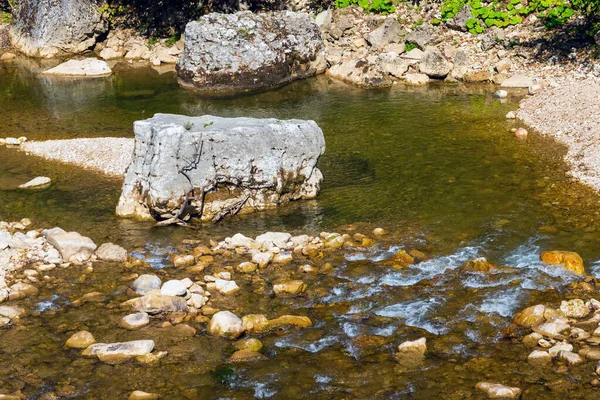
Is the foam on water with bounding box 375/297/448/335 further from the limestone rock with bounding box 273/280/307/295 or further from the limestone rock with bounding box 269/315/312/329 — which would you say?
the limestone rock with bounding box 273/280/307/295

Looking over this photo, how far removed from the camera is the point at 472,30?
33.2 m

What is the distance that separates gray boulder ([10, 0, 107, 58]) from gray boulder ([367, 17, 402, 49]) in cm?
1482

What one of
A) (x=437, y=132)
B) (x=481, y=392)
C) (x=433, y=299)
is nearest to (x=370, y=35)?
(x=437, y=132)

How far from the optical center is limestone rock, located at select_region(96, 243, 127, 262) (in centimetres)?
1569

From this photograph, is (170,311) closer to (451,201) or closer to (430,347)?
(430,347)

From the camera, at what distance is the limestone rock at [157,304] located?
13359 mm

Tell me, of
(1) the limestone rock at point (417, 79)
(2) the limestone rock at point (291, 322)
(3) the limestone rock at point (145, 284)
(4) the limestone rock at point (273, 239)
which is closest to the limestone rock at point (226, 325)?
(2) the limestone rock at point (291, 322)

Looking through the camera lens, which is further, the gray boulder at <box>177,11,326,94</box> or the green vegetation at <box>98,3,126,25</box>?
the green vegetation at <box>98,3,126,25</box>

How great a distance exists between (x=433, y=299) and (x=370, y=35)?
22.3 metres

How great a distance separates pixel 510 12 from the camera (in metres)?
33.4

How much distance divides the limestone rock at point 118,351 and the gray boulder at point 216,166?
244 inches

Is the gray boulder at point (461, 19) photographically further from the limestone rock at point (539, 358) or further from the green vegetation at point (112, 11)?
the limestone rock at point (539, 358)

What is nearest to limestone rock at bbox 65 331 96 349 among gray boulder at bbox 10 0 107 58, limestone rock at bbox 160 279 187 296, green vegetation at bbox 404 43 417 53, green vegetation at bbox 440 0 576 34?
limestone rock at bbox 160 279 187 296

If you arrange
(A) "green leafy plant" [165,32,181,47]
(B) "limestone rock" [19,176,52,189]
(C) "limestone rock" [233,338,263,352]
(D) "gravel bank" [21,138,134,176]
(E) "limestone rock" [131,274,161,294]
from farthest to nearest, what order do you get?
(A) "green leafy plant" [165,32,181,47], (D) "gravel bank" [21,138,134,176], (B) "limestone rock" [19,176,52,189], (E) "limestone rock" [131,274,161,294], (C) "limestone rock" [233,338,263,352]
